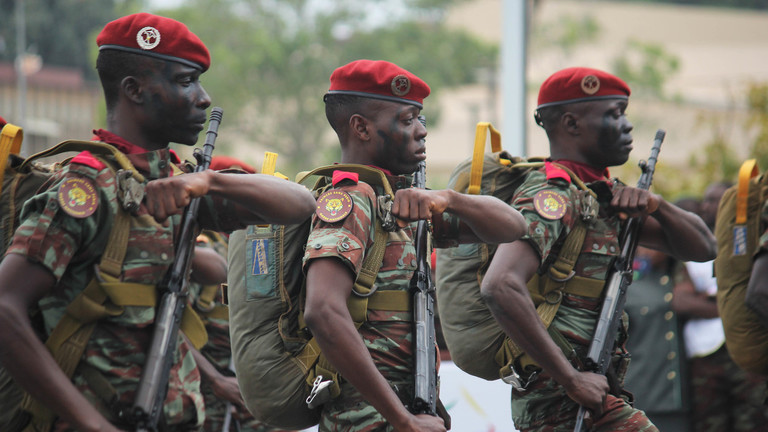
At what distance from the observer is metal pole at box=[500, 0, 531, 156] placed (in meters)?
7.96

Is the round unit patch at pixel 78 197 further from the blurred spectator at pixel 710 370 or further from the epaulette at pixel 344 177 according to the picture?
the blurred spectator at pixel 710 370

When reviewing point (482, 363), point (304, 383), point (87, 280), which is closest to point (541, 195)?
point (482, 363)

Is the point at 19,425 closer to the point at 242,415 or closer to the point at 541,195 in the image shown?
the point at 541,195

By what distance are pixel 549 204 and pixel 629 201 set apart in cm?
41

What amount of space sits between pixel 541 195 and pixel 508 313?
1.90ft

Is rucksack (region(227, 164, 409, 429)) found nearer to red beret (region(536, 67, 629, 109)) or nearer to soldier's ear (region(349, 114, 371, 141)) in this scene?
soldier's ear (region(349, 114, 371, 141))

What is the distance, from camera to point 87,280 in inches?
113

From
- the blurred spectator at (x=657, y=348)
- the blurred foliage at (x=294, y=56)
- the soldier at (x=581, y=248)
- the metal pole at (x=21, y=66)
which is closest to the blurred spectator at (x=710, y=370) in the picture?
the blurred spectator at (x=657, y=348)

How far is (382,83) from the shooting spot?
3545 millimetres

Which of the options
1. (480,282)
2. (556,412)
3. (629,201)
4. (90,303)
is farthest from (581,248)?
(90,303)

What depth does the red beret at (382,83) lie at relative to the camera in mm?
3551

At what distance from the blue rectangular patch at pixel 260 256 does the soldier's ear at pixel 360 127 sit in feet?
1.83

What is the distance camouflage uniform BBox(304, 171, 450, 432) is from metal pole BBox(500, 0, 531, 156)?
4734 millimetres

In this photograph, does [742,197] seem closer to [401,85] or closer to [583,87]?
[583,87]
